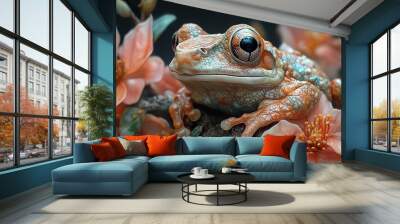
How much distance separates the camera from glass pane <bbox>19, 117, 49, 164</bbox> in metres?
4.71

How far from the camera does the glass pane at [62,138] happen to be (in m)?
5.71

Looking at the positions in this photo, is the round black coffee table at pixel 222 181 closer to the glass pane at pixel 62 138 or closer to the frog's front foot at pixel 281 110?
the glass pane at pixel 62 138

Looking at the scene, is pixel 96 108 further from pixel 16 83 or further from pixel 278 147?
pixel 278 147

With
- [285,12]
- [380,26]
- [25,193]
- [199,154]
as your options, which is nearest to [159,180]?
[199,154]

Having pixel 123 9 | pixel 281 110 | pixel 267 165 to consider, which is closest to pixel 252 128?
pixel 281 110

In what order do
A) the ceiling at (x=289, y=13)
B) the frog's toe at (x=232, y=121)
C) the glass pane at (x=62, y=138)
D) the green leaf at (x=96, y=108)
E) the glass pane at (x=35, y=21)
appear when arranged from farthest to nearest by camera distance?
the frog's toe at (x=232, y=121)
the ceiling at (x=289, y=13)
the green leaf at (x=96, y=108)
the glass pane at (x=62, y=138)
the glass pane at (x=35, y=21)

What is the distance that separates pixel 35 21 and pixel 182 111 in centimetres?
345

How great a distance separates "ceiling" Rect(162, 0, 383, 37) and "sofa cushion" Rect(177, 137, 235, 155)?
307 cm

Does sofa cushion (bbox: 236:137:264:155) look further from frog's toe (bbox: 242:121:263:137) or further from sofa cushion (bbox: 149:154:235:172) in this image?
frog's toe (bbox: 242:121:263:137)

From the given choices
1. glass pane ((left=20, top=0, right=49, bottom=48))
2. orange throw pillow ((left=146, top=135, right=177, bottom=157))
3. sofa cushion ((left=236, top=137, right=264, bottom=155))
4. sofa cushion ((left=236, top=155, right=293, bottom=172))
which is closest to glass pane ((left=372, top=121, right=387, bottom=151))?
sofa cushion ((left=236, top=137, right=264, bottom=155))

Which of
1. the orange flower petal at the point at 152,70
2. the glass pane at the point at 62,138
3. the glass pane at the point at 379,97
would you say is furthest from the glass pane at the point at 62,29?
the glass pane at the point at 379,97

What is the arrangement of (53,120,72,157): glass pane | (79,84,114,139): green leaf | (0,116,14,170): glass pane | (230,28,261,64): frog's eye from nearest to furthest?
1. (0,116,14,170): glass pane
2. (53,120,72,157): glass pane
3. (79,84,114,139): green leaf
4. (230,28,261,64): frog's eye

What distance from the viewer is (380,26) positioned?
7211 mm

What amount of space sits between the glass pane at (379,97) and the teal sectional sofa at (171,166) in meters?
3.15
